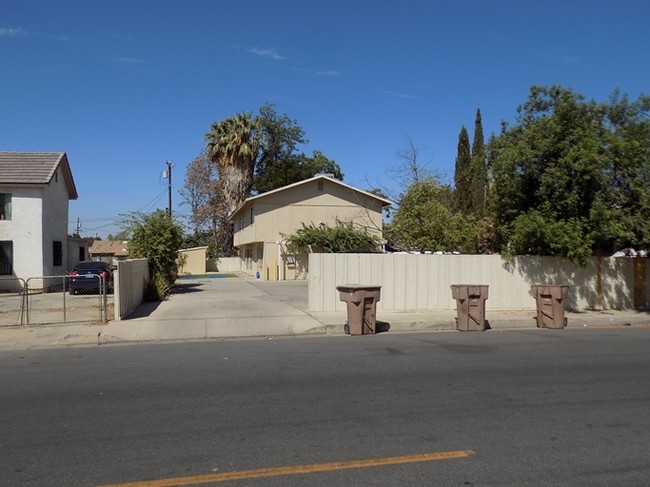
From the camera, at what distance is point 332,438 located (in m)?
5.52

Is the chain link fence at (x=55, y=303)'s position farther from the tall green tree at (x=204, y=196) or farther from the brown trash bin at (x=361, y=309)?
the tall green tree at (x=204, y=196)

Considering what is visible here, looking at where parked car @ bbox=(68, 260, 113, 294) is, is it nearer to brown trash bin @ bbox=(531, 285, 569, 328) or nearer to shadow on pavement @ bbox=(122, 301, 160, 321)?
shadow on pavement @ bbox=(122, 301, 160, 321)

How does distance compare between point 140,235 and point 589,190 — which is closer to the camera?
point 589,190

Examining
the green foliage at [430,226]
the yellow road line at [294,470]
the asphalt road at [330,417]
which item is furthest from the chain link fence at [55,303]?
the green foliage at [430,226]

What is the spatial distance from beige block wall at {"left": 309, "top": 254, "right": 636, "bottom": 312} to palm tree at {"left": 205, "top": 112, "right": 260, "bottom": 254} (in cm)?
3572

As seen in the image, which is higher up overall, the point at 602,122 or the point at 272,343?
the point at 602,122

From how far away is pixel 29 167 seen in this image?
2733 centimetres

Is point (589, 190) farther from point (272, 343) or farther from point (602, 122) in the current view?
point (272, 343)

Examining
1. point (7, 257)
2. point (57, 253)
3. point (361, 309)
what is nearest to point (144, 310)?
point (361, 309)

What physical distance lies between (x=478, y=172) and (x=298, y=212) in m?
19.0

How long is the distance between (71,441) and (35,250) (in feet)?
77.4

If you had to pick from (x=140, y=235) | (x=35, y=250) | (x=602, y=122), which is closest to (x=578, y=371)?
(x=602, y=122)

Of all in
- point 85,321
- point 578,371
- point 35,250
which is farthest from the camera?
point 35,250

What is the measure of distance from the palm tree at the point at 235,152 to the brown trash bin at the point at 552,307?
38732 mm
